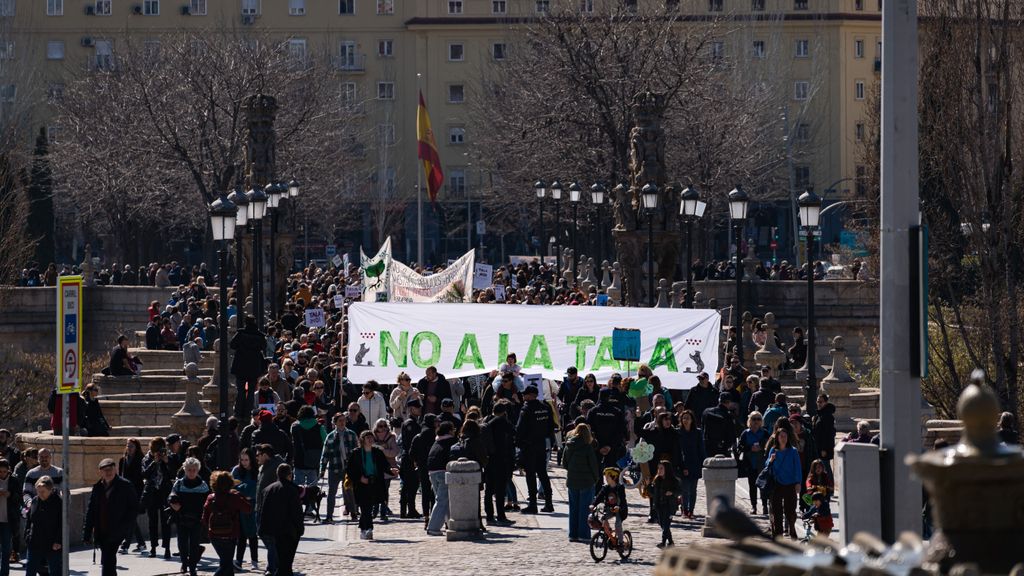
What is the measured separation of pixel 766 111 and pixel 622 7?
19.4 meters

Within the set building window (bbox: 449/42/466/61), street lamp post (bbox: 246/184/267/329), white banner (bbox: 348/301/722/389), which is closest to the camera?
white banner (bbox: 348/301/722/389)

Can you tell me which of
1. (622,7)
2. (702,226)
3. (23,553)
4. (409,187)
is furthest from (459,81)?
(23,553)

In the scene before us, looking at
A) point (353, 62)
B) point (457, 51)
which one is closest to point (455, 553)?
point (457, 51)

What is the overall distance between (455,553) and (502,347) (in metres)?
9.59

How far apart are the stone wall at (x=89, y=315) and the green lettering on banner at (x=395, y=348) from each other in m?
31.1

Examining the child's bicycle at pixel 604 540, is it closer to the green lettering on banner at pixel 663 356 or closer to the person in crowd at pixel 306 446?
the person in crowd at pixel 306 446

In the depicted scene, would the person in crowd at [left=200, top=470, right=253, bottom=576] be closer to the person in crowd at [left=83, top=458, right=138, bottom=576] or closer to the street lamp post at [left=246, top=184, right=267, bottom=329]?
the person in crowd at [left=83, top=458, right=138, bottom=576]

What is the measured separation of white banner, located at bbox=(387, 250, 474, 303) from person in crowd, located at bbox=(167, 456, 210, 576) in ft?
55.9

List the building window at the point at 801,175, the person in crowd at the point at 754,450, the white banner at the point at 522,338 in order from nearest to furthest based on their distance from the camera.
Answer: the person in crowd at the point at 754,450
the white banner at the point at 522,338
the building window at the point at 801,175

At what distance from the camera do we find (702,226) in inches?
3027

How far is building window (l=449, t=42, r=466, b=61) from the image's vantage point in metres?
108

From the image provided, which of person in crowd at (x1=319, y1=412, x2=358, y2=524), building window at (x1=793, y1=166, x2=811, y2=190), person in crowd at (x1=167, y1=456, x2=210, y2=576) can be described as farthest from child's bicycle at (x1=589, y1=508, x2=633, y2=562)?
building window at (x1=793, y1=166, x2=811, y2=190)

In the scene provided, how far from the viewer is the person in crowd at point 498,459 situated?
22.6 meters

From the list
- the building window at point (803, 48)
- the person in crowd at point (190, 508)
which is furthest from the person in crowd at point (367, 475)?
the building window at point (803, 48)
